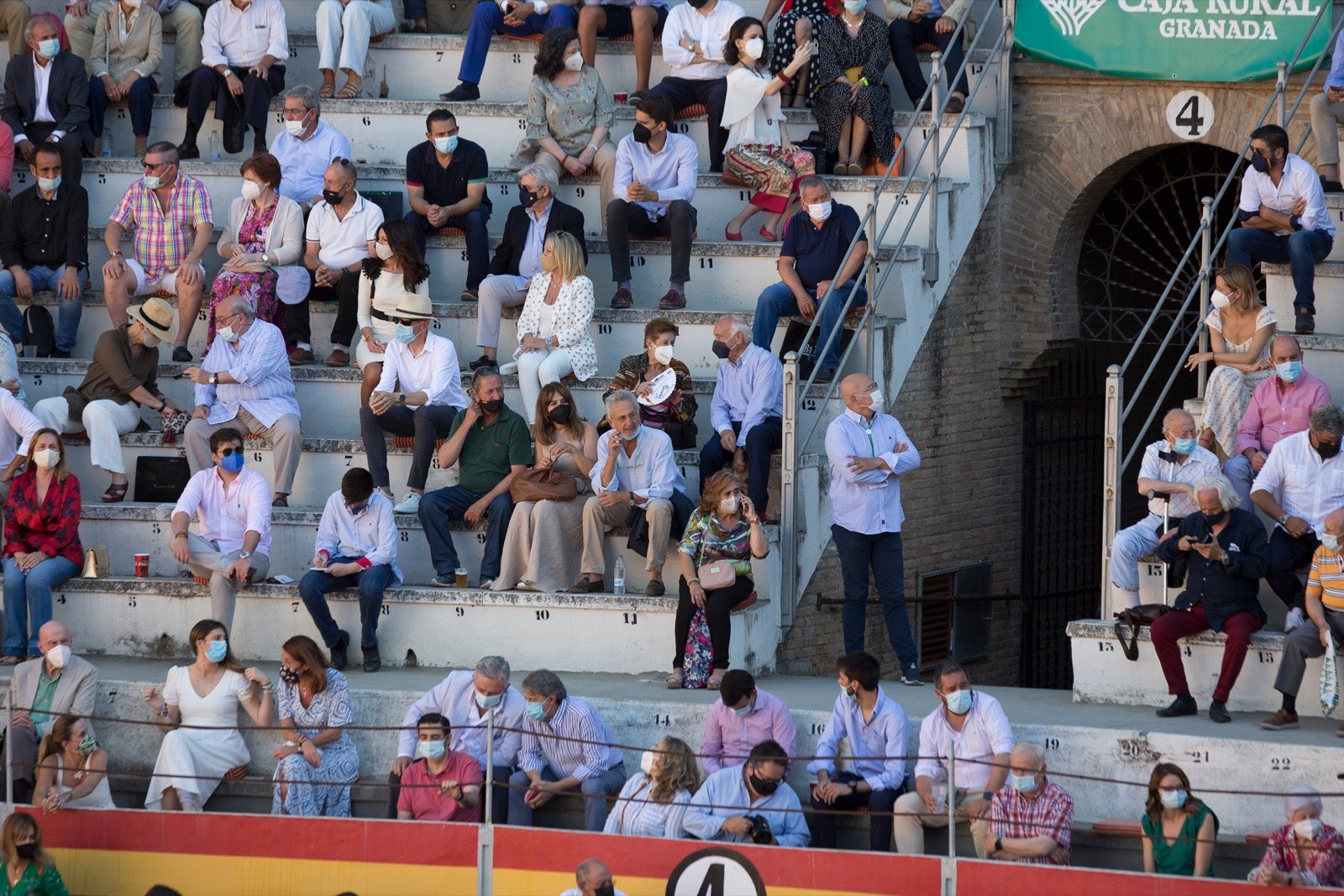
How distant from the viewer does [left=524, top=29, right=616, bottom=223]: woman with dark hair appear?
49.0ft

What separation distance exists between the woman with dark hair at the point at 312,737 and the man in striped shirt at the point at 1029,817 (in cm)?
350

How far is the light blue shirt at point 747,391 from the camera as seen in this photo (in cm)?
1271

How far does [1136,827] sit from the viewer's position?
10.2 metres

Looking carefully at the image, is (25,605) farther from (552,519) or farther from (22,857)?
(552,519)

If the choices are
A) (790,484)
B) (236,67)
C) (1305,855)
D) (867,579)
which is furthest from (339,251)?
(1305,855)

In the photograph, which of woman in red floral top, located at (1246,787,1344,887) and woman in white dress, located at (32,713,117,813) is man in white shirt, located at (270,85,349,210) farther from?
woman in red floral top, located at (1246,787,1344,887)

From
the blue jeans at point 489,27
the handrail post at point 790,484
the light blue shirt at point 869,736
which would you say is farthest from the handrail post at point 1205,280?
the blue jeans at point 489,27

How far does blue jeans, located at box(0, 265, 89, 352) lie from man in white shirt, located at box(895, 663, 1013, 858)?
7.12m

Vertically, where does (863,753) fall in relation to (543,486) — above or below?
below

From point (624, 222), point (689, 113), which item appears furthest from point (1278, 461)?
point (689, 113)

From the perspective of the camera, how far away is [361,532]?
40.6 feet

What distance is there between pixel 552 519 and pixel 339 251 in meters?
3.01

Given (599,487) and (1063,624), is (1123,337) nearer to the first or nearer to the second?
(1063,624)

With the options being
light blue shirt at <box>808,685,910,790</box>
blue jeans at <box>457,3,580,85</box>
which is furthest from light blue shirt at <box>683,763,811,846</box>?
blue jeans at <box>457,3,580,85</box>
